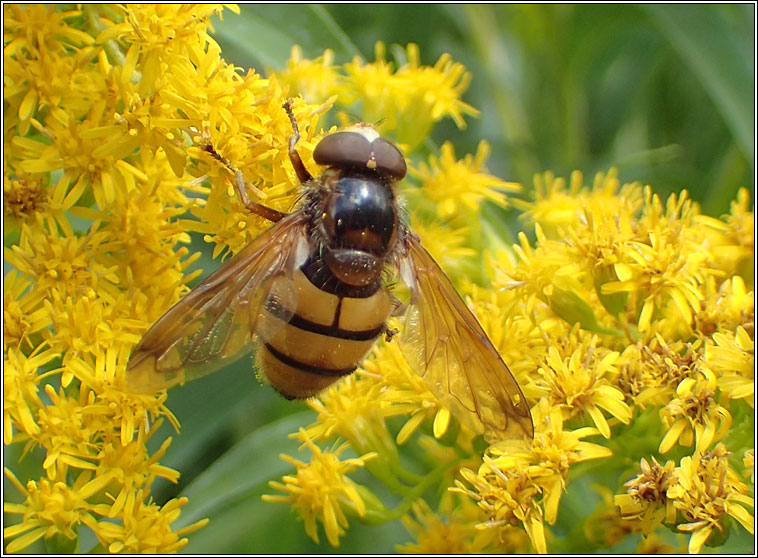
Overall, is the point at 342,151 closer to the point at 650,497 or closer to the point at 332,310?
the point at 332,310

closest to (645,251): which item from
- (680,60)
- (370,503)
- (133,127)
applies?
(370,503)

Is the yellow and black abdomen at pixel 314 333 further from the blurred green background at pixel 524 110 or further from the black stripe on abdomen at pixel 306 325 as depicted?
the blurred green background at pixel 524 110

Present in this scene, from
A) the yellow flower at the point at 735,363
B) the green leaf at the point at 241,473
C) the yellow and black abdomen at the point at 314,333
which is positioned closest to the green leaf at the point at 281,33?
the yellow and black abdomen at the point at 314,333

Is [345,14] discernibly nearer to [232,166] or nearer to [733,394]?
[232,166]

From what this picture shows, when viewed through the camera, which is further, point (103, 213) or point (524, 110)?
point (524, 110)

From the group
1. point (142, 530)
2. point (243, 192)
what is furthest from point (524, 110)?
point (142, 530)

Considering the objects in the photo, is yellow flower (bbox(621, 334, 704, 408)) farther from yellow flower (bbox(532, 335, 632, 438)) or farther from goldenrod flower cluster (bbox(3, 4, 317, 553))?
goldenrod flower cluster (bbox(3, 4, 317, 553))
